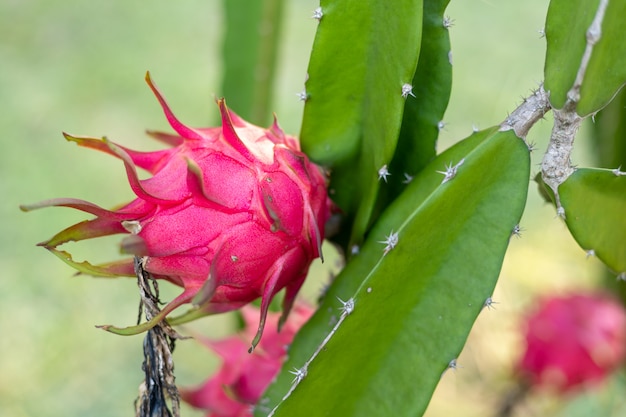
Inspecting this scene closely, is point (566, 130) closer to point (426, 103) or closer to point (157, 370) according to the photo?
point (426, 103)

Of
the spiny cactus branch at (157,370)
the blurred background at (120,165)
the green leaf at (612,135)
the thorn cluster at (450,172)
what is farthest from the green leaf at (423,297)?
the blurred background at (120,165)

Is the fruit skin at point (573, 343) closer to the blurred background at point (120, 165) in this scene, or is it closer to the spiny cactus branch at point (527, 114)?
the blurred background at point (120, 165)

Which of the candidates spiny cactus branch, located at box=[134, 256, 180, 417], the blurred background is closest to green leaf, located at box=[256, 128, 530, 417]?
spiny cactus branch, located at box=[134, 256, 180, 417]

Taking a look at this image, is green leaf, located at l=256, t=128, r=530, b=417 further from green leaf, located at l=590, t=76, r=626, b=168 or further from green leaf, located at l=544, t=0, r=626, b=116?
green leaf, located at l=590, t=76, r=626, b=168

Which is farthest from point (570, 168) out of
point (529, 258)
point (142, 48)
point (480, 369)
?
point (142, 48)

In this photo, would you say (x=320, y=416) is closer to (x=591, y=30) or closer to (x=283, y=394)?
(x=283, y=394)
